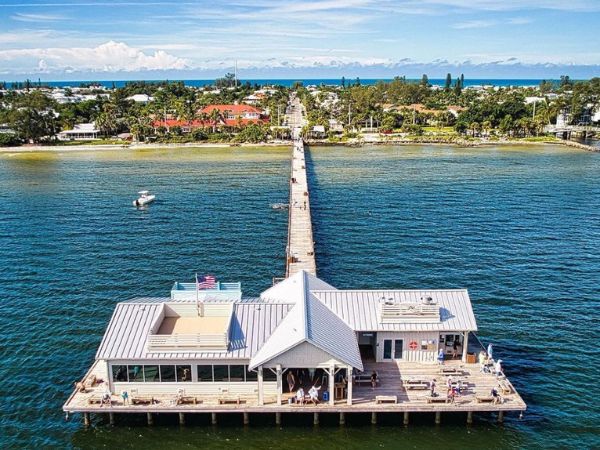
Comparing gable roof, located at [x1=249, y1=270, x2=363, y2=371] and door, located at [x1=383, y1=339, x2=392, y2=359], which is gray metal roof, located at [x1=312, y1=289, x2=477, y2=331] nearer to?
gable roof, located at [x1=249, y1=270, x2=363, y2=371]

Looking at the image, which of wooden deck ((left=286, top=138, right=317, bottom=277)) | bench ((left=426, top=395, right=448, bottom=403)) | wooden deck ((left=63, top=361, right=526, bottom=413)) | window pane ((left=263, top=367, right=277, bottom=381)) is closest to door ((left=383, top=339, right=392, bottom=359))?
wooden deck ((left=63, top=361, right=526, bottom=413))

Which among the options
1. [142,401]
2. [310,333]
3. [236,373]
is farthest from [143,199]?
[310,333]

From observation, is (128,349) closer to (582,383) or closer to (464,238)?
(582,383)

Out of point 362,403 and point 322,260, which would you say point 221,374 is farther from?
point 322,260

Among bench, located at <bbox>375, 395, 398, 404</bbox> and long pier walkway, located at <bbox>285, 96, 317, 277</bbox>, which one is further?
long pier walkway, located at <bbox>285, 96, 317, 277</bbox>

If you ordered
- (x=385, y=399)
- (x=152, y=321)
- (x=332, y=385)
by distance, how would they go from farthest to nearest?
1. (x=152, y=321)
2. (x=385, y=399)
3. (x=332, y=385)
